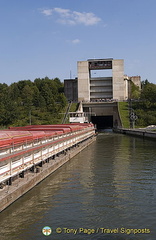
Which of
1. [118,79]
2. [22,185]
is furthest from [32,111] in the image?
[22,185]

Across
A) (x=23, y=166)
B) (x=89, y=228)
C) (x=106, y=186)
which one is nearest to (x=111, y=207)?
(x=89, y=228)

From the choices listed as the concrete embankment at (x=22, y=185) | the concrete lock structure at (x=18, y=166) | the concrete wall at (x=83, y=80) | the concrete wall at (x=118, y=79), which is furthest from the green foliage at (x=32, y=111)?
the concrete lock structure at (x=18, y=166)

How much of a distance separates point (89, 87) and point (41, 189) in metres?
118

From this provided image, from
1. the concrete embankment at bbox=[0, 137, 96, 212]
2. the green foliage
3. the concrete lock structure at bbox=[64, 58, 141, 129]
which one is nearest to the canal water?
the concrete embankment at bbox=[0, 137, 96, 212]

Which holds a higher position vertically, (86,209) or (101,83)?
(101,83)

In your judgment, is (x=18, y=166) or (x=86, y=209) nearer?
(x=86, y=209)

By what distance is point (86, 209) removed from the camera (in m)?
11.7

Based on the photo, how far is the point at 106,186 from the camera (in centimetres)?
1566

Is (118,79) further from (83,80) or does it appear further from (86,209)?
(86,209)

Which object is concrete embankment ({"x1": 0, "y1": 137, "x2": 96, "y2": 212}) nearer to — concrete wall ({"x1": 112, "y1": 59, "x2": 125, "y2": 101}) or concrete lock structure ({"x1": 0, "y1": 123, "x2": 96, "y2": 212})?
concrete lock structure ({"x1": 0, "y1": 123, "x2": 96, "y2": 212})

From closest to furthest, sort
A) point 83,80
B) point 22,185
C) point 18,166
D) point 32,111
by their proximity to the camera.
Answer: point 22,185
point 18,166
point 32,111
point 83,80

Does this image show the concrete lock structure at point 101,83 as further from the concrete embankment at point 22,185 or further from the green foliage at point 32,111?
the concrete embankment at point 22,185

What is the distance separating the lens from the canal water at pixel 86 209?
9.41 metres

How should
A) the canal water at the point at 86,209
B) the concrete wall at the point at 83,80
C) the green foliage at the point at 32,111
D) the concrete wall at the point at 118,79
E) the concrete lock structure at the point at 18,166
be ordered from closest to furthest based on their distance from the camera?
the canal water at the point at 86,209 < the concrete lock structure at the point at 18,166 < the green foliage at the point at 32,111 < the concrete wall at the point at 118,79 < the concrete wall at the point at 83,80
